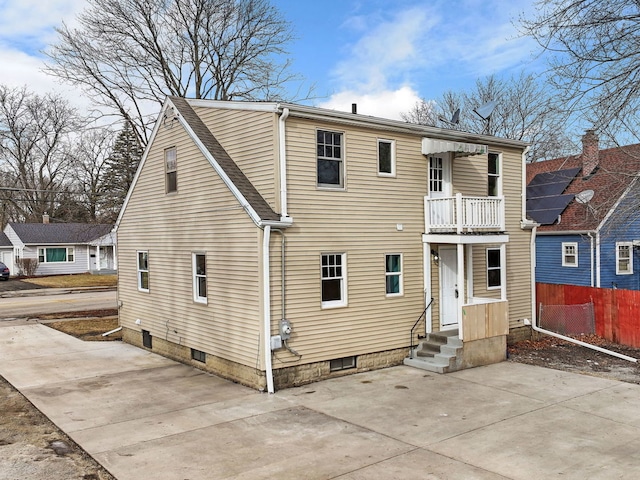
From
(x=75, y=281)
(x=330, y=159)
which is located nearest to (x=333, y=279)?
(x=330, y=159)

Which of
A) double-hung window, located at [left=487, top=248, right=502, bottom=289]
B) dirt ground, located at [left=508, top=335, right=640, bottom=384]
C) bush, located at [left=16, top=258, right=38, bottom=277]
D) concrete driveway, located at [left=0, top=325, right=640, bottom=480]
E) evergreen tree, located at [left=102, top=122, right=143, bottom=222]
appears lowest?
dirt ground, located at [left=508, top=335, right=640, bottom=384]

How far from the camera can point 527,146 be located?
15.9 metres

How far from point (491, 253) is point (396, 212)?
3783 mm

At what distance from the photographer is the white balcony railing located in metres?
12.8

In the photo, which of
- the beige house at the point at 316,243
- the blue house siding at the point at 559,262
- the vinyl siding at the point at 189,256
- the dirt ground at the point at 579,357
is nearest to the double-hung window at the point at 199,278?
the beige house at the point at 316,243

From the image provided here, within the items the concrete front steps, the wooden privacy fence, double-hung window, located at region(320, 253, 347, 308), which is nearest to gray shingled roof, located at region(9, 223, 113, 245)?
double-hung window, located at region(320, 253, 347, 308)

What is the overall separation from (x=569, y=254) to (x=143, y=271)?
17.9 m

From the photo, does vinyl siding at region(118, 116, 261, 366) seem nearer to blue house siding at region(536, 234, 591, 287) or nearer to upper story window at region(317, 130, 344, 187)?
upper story window at region(317, 130, 344, 187)

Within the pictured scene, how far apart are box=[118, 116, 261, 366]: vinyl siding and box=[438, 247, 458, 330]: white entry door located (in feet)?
17.9

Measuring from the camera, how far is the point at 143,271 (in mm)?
15664

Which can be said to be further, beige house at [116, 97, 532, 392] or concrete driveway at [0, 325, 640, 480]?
beige house at [116, 97, 532, 392]

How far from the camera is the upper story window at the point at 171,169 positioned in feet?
45.5

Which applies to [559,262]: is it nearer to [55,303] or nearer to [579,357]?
[579,357]

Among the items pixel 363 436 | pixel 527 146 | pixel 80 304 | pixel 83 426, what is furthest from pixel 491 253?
pixel 80 304
